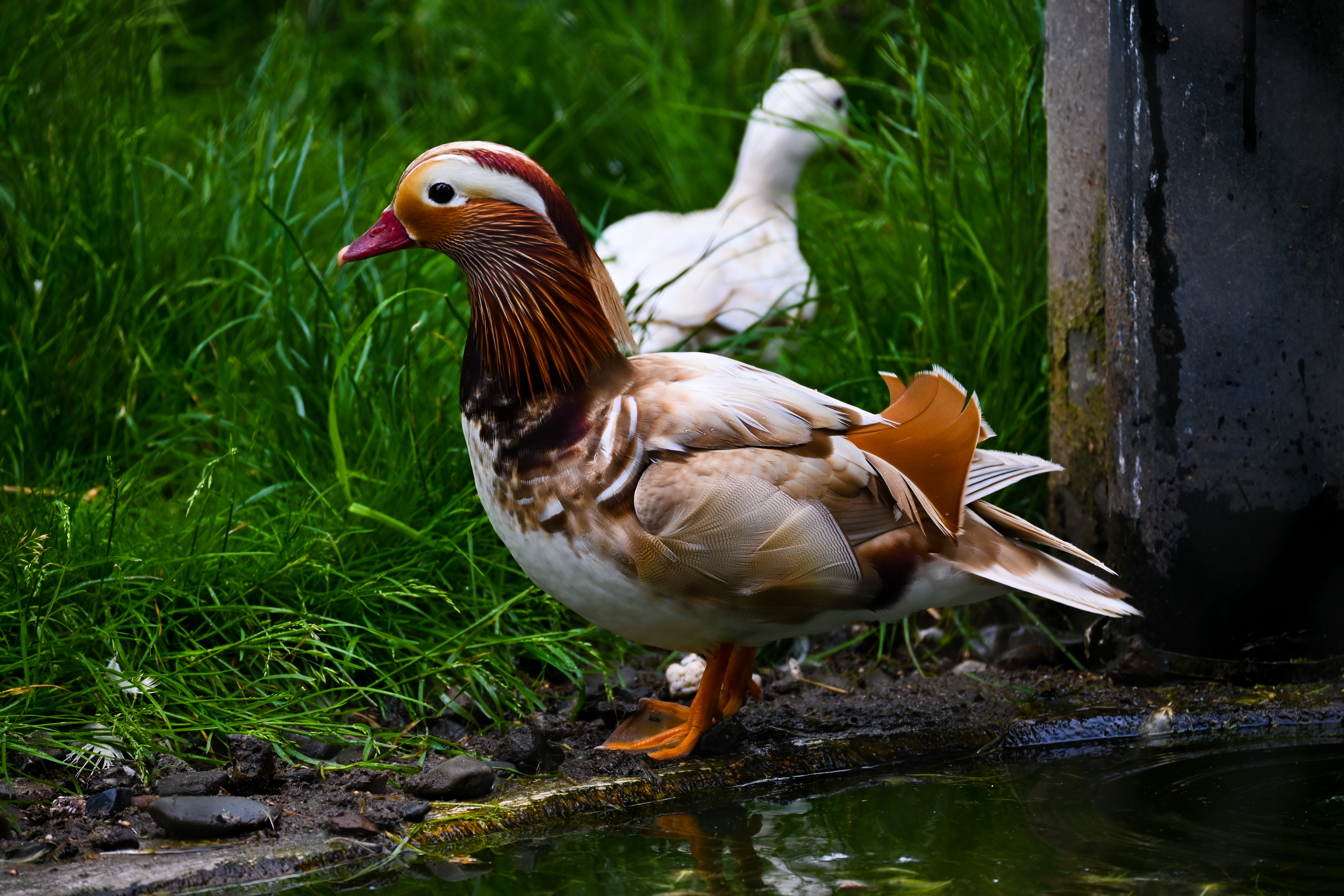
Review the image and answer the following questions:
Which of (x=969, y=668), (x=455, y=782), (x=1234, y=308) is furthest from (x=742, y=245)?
(x=455, y=782)

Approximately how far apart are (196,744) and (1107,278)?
226cm

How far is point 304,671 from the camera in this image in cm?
306

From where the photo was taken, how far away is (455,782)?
98.3 inches

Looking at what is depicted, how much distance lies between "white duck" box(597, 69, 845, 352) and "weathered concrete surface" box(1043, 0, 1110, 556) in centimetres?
79

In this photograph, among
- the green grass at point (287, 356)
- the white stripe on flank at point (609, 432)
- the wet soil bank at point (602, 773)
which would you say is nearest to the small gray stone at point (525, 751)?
the wet soil bank at point (602, 773)

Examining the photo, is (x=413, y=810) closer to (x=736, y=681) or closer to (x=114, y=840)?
(x=114, y=840)

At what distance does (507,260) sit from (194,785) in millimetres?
1152

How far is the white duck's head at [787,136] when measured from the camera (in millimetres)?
5180

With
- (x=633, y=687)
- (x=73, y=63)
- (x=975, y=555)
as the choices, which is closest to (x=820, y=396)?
(x=975, y=555)

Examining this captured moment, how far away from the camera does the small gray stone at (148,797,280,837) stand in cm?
230

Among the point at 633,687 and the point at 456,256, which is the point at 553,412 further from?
the point at 633,687

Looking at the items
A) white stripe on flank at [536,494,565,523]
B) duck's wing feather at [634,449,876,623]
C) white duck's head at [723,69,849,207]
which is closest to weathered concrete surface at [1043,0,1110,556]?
duck's wing feather at [634,449,876,623]

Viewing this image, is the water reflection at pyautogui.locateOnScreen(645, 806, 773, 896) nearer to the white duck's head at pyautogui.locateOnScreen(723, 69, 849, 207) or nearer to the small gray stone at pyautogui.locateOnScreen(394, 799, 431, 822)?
the small gray stone at pyautogui.locateOnScreen(394, 799, 431, 822)

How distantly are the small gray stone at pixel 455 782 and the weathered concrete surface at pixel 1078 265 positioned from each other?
5.50 ft
